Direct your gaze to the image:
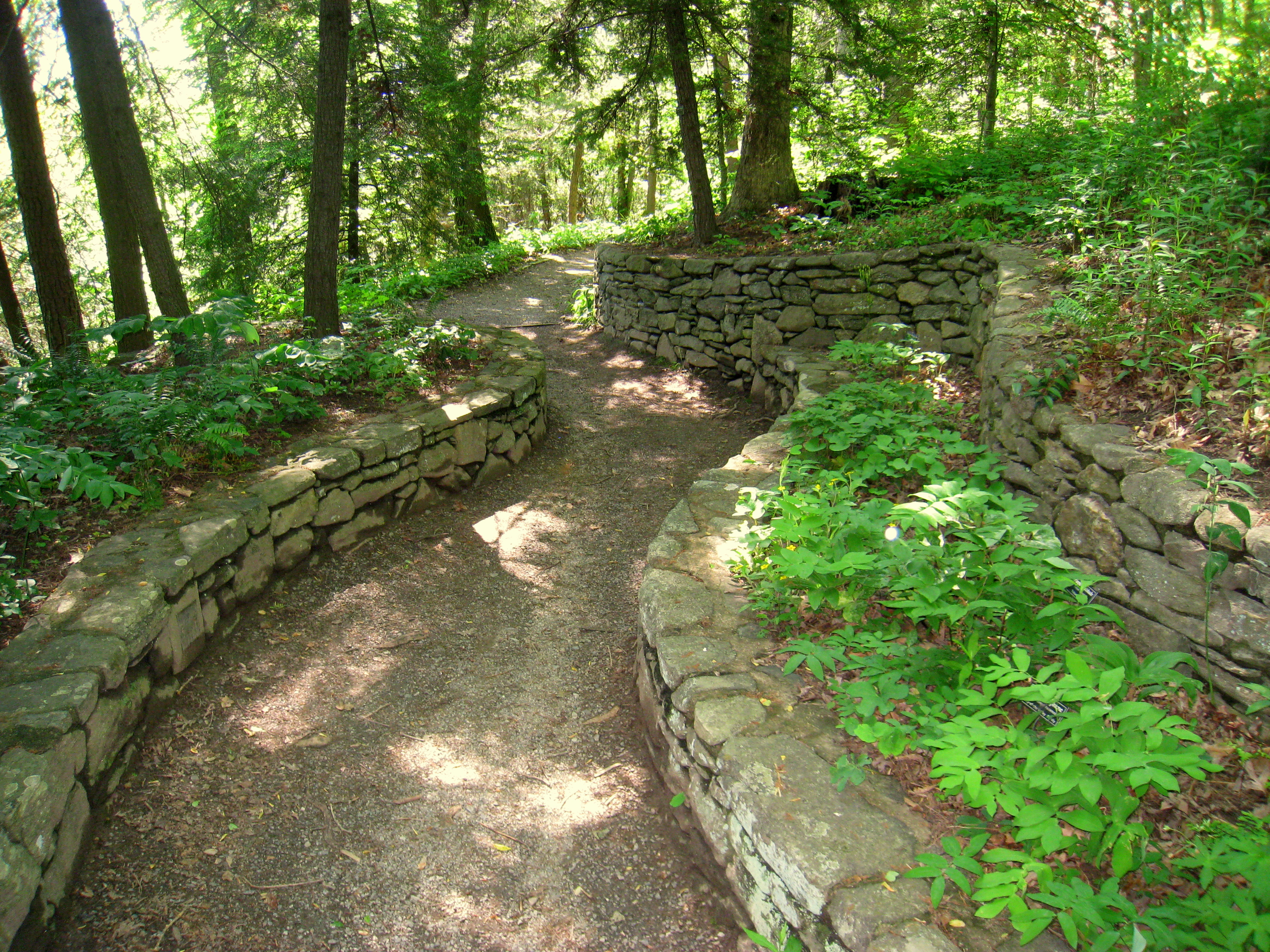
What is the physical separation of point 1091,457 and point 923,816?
168cm

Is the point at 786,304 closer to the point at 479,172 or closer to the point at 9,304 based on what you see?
the point at 479,172

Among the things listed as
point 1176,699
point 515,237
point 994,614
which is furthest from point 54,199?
point 515,237

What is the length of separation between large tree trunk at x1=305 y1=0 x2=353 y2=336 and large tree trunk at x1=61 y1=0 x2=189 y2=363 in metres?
1.06

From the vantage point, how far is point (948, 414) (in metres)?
4.60

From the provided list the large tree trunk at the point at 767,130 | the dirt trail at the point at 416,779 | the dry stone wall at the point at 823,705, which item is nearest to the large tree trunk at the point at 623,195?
the large tree trunk at the point at 767,130

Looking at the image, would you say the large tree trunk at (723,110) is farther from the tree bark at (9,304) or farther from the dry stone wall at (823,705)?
the tree bark at (9,304)

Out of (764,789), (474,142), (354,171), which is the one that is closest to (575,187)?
(474,142)

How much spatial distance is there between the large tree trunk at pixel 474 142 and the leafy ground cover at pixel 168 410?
126 inches

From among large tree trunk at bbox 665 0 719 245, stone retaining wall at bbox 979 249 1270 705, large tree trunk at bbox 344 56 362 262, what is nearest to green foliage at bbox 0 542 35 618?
stone retaining wall at bbox 979 249 1270 705

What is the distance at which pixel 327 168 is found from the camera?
5824 millimetres

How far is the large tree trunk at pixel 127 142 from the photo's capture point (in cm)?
539

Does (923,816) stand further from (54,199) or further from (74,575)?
(54,199)

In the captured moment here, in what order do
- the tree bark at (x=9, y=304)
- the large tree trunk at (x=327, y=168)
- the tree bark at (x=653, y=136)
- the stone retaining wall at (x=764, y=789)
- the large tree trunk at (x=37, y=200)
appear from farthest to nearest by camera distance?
the tree bark at (x=653, y=136)
the tree bark at (x=9, y=304)
the large tree trunk at (x=37, y=200)
the large tree trunk at (x=327, y=168)
the stone retaining wall at (x=764, y=789)

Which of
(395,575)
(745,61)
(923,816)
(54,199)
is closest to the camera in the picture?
(923,816)
